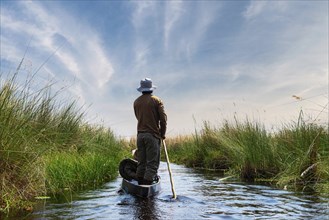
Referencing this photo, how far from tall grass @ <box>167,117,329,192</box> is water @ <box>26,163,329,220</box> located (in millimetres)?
1001

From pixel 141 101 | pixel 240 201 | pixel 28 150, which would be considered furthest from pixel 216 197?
pixel 28 150

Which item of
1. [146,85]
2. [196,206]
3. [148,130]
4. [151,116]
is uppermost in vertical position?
[146,85]

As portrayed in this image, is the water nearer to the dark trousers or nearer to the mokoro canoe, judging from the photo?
the mokoro canoe

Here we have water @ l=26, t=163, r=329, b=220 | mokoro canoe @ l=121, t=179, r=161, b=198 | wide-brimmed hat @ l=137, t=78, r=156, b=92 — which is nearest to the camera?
water @ l=26, t=163, r=329, b=220

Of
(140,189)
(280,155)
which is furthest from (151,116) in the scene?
(280,155)

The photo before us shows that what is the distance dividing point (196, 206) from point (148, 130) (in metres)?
2.74

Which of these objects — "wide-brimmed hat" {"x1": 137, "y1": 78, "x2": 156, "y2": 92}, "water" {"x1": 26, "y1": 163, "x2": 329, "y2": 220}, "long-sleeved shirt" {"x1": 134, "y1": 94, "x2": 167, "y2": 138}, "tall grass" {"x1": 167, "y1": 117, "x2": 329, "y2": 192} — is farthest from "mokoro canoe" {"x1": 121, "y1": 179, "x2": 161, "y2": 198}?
"tall grass" {"x1": 167, "y1": 117, "x2": 329, "y2": 192}

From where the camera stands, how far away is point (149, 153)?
35.9 ft

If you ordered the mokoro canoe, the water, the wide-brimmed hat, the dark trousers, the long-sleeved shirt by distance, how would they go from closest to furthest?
the water < the mokoro canoe < the dark trousers < the long-sleeved shirt < the wide-brimmed hat

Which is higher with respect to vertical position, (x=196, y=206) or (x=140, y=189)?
(x=140, y=189)

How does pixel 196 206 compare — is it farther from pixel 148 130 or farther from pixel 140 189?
pixel 148 130

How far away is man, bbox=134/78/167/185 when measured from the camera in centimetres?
1092

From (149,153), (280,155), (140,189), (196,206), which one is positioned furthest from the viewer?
(280,155)

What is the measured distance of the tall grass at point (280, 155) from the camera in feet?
37.4
